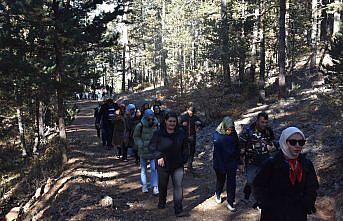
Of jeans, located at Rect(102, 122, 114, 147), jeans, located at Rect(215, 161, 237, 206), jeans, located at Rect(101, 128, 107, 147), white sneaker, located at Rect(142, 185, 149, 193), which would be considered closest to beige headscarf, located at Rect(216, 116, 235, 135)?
jeans, located at Rect(215, 161, 237, 206)

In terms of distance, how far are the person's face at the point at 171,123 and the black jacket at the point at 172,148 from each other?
131mm

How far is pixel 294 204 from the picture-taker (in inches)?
141

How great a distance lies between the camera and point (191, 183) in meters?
10.4

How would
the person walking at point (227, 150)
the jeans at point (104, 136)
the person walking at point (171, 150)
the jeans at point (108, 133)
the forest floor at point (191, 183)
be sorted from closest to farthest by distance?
the person walking at point (171, 150) → the person walking at point (227, 150) → the forest floor at point (191, 183) → the jeans at point (108, 133) → the jeans at point (104, 136)

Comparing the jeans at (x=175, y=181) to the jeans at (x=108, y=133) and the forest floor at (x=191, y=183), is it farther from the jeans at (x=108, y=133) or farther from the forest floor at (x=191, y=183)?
the jeans at (x=108, y=133)

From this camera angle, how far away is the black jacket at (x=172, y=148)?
22.6 ft

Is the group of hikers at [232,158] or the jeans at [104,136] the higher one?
the group of hikers at [232,158]

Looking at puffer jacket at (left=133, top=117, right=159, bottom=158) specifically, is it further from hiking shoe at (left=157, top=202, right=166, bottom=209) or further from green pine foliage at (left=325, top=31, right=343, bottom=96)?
green pine foliage at (left=325, top=31, right=343, bottom=96)

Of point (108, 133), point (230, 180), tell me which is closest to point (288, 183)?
point (230, 180)

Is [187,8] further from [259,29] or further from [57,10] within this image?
[57,10]

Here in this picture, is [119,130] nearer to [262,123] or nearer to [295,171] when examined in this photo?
[262,123]

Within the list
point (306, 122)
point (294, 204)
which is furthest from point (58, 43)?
point (294, 204)

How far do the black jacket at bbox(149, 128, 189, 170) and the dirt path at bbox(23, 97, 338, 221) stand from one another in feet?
4.32

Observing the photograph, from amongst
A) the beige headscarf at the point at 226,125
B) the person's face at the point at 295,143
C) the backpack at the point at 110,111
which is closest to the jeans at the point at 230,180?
the beige headscarf at the point at 226,125
